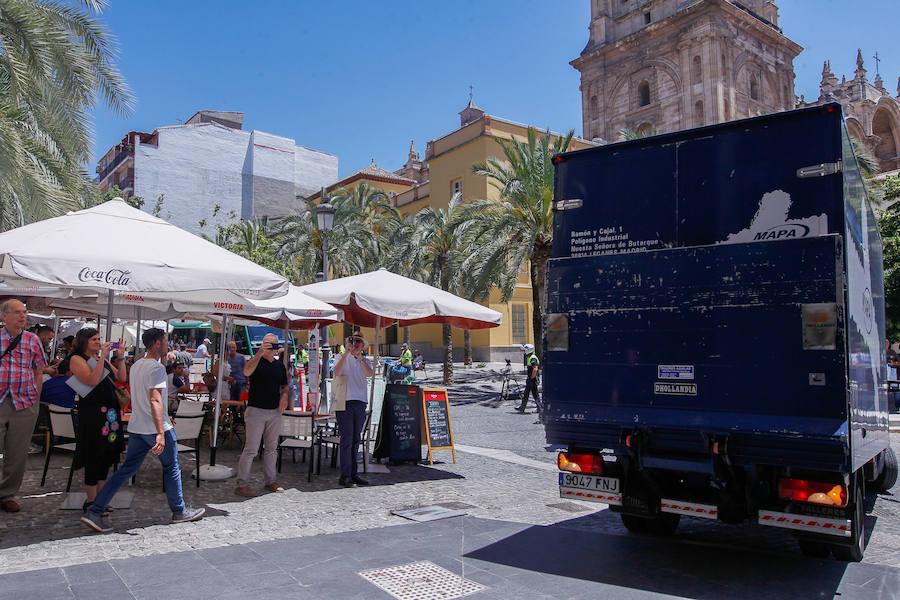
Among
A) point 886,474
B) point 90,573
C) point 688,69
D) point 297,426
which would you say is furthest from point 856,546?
point 688,69

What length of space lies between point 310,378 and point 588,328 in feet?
43.5

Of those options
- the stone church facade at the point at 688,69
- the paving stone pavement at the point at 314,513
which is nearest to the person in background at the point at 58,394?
the paving stone pavement at the point at 314,513

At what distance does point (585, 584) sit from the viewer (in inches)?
191

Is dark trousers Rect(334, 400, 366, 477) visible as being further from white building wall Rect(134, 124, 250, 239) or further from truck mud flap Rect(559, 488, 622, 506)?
white building wall Rect(134, 124, 250, 239)

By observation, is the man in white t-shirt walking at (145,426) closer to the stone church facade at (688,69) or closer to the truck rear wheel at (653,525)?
the truck rear wheel at (653,525)

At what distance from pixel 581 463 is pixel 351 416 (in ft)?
12.1

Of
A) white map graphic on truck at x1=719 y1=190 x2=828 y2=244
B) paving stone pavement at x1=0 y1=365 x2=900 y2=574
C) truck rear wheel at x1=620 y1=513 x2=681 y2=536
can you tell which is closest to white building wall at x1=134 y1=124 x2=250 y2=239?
paving stone pavement at x1=0 y1=365 x2=900 y2=574

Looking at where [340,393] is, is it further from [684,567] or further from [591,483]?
[684,567]

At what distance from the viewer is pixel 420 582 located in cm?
482

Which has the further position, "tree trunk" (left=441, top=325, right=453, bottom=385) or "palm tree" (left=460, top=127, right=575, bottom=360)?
"tree trunk" (left=441, top=325, right=453, bottom=385)

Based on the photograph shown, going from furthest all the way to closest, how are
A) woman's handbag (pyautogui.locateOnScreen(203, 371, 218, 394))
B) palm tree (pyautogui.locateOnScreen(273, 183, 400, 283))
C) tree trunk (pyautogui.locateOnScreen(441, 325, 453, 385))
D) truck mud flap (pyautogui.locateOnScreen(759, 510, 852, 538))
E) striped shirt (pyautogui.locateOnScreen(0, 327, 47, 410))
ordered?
palm tree (pyautogui.locateOnScreen(273, 183, 400, 283))
tree trunk (pyautogui.locateOnScreen(441, 325, 453, 385))
woman's handbag (pyautogui.locateOnScreen(203, 371, 218, 394))
striped shirt (pyautogui.locateOnScreen(0, 327, 47, 410))
truck mud flap (pyautogui.locateOnScreen(759, 510, 852, 538))

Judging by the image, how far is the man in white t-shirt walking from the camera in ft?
18.9

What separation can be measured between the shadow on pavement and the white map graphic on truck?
98.1 inches

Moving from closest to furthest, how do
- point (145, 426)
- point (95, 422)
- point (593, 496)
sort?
point (593, 496), point (145, 426), point (95, 422)
